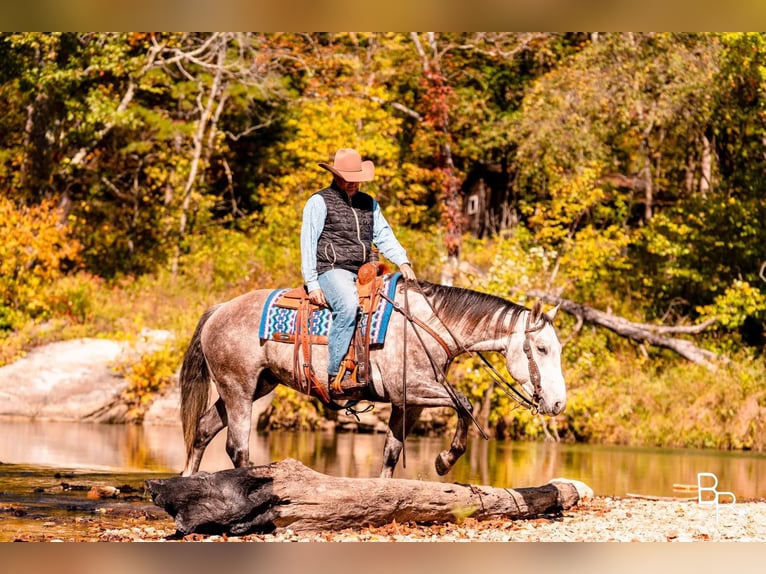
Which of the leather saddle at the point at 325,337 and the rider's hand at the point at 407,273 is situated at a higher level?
the rider's hand at the point at 407,273

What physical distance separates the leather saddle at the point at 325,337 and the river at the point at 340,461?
1.77 metres

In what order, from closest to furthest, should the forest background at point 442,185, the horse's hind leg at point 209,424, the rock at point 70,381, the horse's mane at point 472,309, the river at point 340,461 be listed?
the horse's mane at point 472,309, the horse's hind leg at point 209,424, the river at point 340,461, the rock at point 70,381, the forest background at point 442,185

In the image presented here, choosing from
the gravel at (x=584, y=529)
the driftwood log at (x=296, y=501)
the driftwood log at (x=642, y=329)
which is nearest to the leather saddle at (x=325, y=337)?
the driftwood log at (x=296, y=501)

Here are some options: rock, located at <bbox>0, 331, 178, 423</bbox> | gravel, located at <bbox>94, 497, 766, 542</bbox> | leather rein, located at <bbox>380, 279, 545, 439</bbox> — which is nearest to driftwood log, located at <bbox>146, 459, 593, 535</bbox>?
gravel, located at <bbox>94, 497, 766, 542</bbox>

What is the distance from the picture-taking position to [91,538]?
721 cm

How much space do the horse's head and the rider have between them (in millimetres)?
967

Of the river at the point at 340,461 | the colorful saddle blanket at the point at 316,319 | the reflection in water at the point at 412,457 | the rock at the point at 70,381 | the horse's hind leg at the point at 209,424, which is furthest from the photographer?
the rock at the point at 70,381

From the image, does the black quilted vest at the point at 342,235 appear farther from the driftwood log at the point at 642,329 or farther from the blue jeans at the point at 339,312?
the driftwood log at the point at 642,329

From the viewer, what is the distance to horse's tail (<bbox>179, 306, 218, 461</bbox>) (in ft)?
31.3

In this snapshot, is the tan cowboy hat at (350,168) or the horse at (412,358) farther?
the tan cowboy hat at (350,168)

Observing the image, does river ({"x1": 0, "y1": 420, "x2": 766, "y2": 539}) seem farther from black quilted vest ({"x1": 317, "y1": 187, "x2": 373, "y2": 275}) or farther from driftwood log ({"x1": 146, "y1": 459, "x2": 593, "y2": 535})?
black quilted vest ({"x1": 317, "y1": 187, "x2": 373, "y2": 275})

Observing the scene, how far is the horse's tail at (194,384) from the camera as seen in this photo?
31.3 ft

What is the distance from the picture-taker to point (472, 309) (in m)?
8.62
